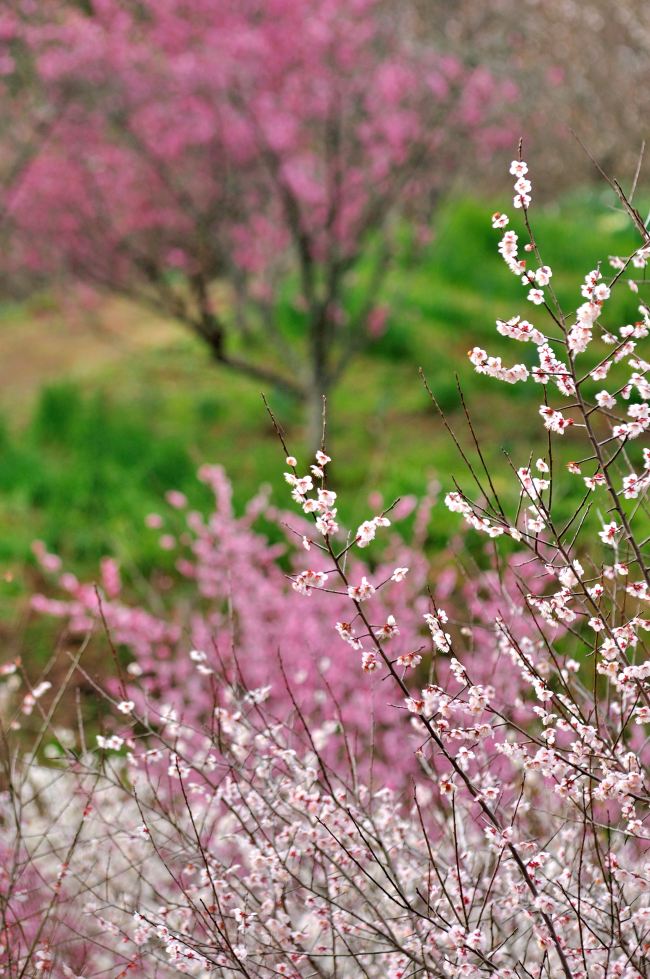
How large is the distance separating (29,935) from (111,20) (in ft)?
21.1

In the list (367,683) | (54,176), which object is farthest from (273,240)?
(367,683)

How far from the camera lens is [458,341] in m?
8.78

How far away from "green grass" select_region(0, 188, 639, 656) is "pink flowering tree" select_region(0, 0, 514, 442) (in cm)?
72

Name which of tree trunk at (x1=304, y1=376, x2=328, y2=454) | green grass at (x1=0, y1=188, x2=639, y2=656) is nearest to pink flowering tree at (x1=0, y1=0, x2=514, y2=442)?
tree trunk at (x1=304, y1=376, x2=328, y2=454)

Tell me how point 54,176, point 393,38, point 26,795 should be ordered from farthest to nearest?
point 54,176 < point 393,38 < point 26,795

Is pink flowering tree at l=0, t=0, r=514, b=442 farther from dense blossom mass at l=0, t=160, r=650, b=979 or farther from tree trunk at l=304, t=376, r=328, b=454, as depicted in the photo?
dense blossom mass at l=0, t=160, r=650, b=979

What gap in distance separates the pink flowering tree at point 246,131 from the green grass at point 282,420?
718 millimetres

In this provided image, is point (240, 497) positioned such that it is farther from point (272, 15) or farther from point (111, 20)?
point (111, 20)

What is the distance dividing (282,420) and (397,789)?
511cm

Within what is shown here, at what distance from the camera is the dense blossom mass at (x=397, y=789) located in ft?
5.58

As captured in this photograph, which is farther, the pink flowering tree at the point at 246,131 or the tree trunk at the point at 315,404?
the tree trunk at the point at 315,404

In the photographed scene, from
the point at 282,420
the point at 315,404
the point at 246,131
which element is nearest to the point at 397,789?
the point at 315,404

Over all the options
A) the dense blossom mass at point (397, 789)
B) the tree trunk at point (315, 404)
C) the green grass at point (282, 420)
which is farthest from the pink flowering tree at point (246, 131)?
the dense blossom mass at point (397, 789)

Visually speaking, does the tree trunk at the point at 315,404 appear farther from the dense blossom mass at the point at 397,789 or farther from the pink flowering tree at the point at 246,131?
the dense blossom mass at the point at 397,789
